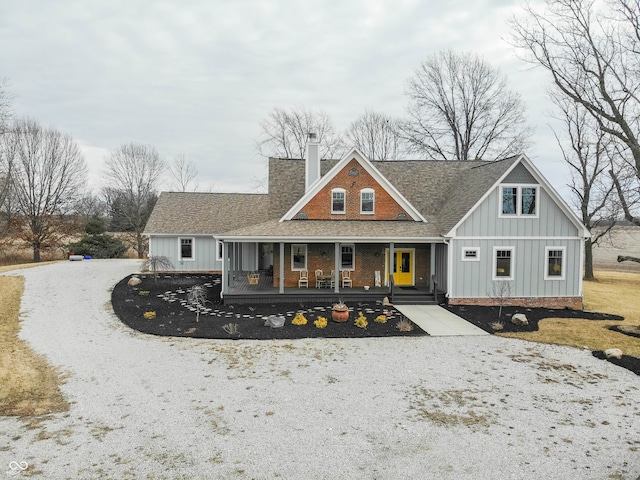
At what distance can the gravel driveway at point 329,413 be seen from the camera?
19.1ft

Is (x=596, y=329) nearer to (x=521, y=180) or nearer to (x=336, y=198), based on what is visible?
(x=521, y=180)

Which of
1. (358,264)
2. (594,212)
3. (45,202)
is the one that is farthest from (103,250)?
(594,212)

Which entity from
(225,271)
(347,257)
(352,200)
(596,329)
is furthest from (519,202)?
(225,271)

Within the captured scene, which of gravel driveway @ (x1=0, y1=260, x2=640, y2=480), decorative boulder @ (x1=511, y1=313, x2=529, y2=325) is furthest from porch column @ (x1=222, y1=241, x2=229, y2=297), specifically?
decorative boulder @ (x1=511, y1=313, x2=529, y2=325)

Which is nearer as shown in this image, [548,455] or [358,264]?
[548,455]

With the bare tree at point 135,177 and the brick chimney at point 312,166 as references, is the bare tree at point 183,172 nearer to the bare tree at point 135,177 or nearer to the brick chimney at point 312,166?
the bare tree at point 135,177

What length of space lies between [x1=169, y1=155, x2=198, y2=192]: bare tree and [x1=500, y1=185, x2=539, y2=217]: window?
41260 millimetres

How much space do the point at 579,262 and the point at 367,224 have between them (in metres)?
9.33

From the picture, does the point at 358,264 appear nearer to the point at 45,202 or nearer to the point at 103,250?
the point at 103,250

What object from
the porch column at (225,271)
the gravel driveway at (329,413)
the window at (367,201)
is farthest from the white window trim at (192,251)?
the gravel driveway at (329,413)

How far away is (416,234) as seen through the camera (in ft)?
58.7

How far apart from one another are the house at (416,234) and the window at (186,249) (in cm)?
338

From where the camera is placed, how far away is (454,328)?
547 inches

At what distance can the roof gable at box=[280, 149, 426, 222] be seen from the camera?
19250 millimetres
